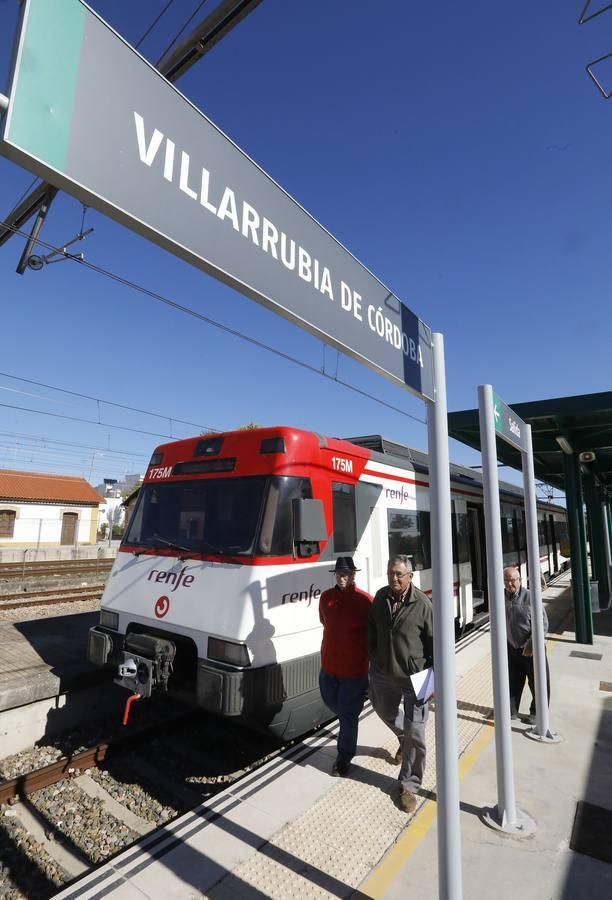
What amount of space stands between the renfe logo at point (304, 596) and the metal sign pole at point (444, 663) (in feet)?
6.38

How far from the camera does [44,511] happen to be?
3391 centimetres

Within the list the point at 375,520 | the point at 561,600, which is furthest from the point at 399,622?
the point at 561,600

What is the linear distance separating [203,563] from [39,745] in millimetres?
3055

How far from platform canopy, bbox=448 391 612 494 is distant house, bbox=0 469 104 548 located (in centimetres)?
2923

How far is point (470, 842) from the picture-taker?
3146 mm

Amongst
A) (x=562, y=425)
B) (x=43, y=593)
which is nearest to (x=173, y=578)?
(x=562, y=425)

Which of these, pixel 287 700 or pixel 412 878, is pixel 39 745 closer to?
pixel 287 700

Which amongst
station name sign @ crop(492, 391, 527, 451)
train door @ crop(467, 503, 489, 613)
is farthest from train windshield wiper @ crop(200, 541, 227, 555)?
train door @ crop(467, 503, 489, 613)

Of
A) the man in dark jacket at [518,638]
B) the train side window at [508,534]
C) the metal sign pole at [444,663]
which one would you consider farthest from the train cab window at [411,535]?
the train side window at [508,534]

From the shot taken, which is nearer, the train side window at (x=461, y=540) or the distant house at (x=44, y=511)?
the train side window at (x=461, y=540)

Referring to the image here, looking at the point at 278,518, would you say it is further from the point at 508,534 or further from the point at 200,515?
the point at 508,534

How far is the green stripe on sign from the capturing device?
1.16m

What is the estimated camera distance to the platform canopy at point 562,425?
749 centimetres

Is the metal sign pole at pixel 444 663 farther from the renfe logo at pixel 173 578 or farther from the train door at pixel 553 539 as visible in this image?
the train door at pixel 553 539
